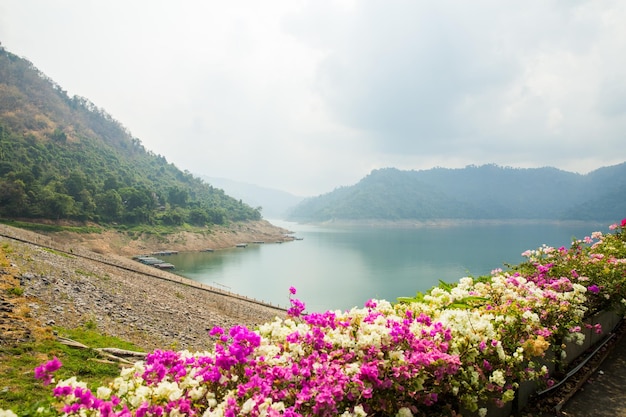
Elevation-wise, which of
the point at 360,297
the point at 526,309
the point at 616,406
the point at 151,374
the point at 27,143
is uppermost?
the point at 27,143

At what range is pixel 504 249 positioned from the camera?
68.6 m

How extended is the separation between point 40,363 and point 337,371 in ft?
27.5

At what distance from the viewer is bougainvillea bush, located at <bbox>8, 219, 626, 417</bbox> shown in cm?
220

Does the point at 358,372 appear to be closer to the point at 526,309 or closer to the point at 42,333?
the point at 526,309

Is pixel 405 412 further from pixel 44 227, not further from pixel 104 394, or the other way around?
pixel 44 227

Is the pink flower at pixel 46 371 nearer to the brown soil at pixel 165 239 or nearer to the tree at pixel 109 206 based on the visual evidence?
the brown soil at pixel 165 239

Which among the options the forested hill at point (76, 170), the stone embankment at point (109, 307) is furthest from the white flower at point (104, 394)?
the forested hill at point (76, 170)

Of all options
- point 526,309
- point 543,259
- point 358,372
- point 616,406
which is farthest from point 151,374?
point 543,259

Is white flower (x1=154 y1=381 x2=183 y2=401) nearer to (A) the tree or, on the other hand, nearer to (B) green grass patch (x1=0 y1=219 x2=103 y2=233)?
(B) green grass patch (x1=0 y1=219 x2=103 y2=233)

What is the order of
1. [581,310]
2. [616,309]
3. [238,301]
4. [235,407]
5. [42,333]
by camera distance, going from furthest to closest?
1. [238,301]
2. [42,333]
3. [616,309]
4. [581,310]
5. [235,407]

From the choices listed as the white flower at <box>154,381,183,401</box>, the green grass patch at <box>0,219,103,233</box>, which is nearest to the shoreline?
the green grass patch at <box>0,219,103,233</box>

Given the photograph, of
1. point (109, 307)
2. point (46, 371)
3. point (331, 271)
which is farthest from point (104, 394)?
point (331, 271)

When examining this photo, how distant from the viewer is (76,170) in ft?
220

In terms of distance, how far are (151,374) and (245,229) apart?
3409 inches
